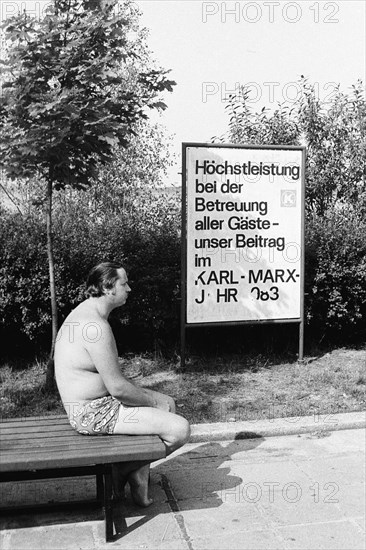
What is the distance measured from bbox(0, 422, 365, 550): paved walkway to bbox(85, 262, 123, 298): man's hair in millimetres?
1359

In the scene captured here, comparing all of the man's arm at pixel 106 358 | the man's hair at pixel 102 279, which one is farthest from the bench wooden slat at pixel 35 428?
the man's hair at pixel 102 279

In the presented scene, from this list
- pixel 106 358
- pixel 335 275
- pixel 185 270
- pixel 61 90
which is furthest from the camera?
pixel 335 275

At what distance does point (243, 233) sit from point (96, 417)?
167 inches

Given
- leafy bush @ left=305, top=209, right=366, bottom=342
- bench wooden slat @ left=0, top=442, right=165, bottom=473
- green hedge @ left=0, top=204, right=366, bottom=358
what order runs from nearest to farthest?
bench wooden slat @ left=0, top=442, right=165, bottom=473, green hedge @ left=0, top=204, right=366, bottom=358, leafy bush @ left=305, top=209, right=366, bottom=342

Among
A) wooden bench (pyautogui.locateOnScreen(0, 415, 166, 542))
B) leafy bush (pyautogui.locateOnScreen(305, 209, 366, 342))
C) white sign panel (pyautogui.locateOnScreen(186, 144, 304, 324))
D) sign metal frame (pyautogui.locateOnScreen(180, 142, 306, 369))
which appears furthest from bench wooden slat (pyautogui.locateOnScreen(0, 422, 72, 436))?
leafy bush (pyautogui.locateOnScreen(305, 209, 366, 342))

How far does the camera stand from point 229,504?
4391 mm

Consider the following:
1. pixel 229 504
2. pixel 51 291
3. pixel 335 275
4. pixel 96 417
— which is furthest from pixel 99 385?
pixel 335 275

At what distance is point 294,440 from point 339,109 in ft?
23.5

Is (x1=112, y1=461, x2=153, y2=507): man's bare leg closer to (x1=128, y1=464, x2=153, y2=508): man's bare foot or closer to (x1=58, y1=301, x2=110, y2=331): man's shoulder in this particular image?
(x1=128, y1=464, x2=153, y2=508): man's bare foot

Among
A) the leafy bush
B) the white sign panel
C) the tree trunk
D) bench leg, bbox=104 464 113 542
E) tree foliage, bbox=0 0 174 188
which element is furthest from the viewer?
the leafy bush

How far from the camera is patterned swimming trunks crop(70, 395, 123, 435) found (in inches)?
160

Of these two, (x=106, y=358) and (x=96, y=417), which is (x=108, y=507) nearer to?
(x=96, y=417)

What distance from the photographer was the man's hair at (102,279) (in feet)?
14.0

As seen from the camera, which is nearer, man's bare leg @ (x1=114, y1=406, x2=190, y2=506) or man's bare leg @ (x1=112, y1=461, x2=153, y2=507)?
man's bare leg @ (x1=114, y1=406, x2=190, y2=506)
